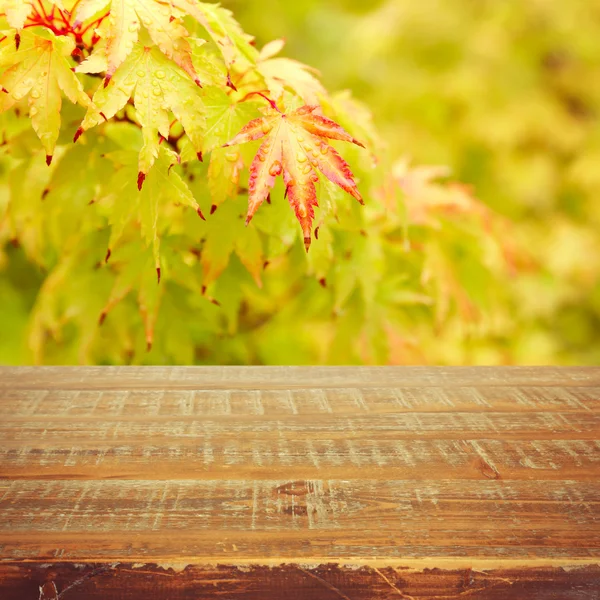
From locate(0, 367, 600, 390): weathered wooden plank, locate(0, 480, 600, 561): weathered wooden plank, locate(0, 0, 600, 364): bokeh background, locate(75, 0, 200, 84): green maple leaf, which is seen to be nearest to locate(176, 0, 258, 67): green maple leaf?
locate(75, 0, 200, 84): green maple leaf

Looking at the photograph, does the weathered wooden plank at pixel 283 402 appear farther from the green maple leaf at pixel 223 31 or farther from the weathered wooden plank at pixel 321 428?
the green maple leaf at pixel 223 31

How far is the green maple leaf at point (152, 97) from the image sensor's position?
66cm

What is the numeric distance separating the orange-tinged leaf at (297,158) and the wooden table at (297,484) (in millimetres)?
182

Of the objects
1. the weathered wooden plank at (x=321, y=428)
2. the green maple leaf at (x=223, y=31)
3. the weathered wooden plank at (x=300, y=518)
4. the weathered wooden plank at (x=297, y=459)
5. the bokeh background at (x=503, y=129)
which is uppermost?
the bokeh background at (x=503, y=129)

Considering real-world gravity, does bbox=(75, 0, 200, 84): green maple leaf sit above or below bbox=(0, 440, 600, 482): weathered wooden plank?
above

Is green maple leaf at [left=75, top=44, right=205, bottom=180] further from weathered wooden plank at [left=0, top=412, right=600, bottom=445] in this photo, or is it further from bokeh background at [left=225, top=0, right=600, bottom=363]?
bokeh background at [left=225, top=0, right=600, bottom=363]

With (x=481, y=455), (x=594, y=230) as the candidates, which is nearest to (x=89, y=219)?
(x=481, y=455)

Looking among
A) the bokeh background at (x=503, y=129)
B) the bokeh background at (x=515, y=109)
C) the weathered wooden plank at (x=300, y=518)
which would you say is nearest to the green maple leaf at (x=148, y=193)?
the weathered wooden plank at (x=300, y=518)

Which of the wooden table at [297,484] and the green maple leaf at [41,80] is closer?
the wooden table at [297,484]

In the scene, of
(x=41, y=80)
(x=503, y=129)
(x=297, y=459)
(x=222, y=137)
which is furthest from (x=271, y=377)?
(x=503, y=129)

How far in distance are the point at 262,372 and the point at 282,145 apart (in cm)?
23

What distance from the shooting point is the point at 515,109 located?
7.94 feet

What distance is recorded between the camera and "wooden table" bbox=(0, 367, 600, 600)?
389 mm

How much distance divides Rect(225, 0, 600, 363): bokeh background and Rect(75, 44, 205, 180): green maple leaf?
173cm
